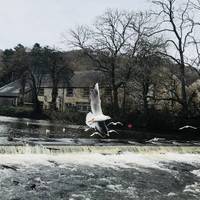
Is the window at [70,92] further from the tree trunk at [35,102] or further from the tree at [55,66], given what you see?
the tree trunk at [35,102]

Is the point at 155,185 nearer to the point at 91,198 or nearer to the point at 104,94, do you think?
the point at 91,198

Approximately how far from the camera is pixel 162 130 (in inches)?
1700

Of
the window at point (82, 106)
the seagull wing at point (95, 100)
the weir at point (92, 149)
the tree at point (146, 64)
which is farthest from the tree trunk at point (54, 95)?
the seagull wing at point (95, 100)

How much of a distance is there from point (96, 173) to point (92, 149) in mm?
4902

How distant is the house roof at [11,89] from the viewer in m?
75.1

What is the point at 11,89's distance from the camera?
77.2m

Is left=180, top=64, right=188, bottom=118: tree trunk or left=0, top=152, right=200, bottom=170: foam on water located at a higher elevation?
left=180, top=64, right=188, bottom=118: tree trunk

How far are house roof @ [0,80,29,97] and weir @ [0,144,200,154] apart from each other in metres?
50.1

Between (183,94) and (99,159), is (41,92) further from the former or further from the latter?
(99,159)

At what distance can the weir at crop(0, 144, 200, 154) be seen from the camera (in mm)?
20641

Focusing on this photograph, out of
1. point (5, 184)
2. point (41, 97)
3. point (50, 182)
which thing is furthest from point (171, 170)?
point (41, 97)

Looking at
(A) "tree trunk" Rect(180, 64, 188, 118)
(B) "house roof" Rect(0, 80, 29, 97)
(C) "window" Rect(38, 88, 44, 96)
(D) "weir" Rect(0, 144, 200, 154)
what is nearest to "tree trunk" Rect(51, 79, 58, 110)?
(C) "window" Rect(38, 88, 44, 96)

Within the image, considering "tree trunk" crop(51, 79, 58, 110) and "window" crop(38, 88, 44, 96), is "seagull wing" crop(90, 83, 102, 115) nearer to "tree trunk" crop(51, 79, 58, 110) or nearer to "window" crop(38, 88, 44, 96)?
"tree trunk" crop(51, 79, 58, 110)

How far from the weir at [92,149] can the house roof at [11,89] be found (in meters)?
50.1
